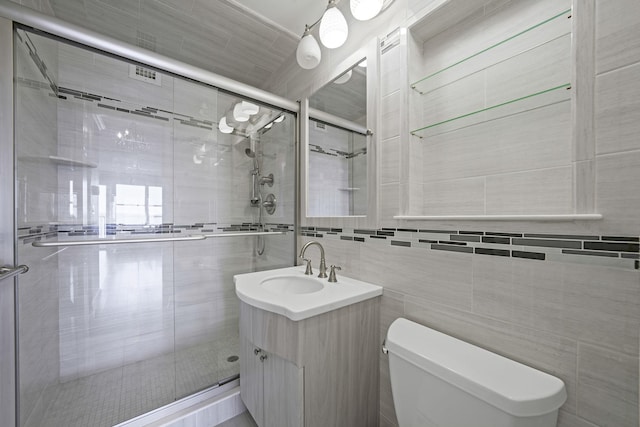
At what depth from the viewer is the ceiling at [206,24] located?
140cm

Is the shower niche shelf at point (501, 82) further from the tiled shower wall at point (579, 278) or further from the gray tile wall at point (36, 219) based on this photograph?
the gray tile wall at point (36, 219)

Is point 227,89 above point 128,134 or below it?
above

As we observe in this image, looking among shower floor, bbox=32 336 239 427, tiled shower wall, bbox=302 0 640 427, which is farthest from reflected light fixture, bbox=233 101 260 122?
shower floor, bbox=32 336 239 427

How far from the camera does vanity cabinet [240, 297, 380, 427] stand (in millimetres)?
881

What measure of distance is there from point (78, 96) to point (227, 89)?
0.84 m

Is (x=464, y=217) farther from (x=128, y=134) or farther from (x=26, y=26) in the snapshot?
(x=128, y=134)

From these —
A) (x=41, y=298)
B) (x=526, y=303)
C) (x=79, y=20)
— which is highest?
(x=79, y=20)

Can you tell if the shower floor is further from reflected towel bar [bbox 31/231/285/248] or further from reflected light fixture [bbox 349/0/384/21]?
reflected light fixture [bbox 349/0/384/21]

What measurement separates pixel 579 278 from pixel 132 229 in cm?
203

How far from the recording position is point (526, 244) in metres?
0.72

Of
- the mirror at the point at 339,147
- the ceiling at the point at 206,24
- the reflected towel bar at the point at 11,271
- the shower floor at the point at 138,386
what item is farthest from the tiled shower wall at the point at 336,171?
the reflected towel bar at the point at 11,271

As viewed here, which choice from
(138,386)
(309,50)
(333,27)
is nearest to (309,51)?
(309,50)

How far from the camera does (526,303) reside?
0.73 metres

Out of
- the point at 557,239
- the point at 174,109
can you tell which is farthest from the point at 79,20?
the point at 557,239
